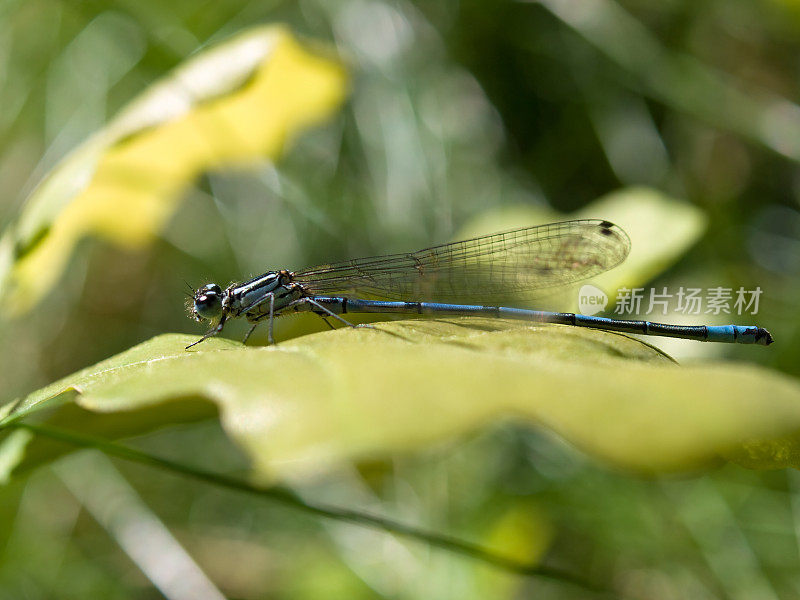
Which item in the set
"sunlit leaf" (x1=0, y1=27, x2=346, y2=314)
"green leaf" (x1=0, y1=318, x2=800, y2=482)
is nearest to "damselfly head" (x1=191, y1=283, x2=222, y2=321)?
"sunlit leaf" (x1=0, y1=27, x2=346, y2=314)

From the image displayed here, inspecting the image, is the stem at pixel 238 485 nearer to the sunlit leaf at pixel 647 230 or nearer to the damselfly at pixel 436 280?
the sunlit leaf at pixel 647 230

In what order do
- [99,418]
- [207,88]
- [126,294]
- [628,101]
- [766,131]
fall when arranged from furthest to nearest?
1. [126,294]
2. [628,101]
3. [766,131]
4. [207,88]
5. [99,418]

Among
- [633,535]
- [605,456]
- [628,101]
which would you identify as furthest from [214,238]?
[605,456]

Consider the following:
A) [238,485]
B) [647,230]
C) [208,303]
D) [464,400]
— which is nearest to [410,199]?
[208,303]

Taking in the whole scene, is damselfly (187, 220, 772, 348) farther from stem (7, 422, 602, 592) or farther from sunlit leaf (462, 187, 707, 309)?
stem (7, 422, 602, 592)

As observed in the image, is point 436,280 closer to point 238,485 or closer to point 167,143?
point 167,143

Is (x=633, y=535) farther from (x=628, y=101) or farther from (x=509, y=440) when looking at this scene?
(x=628, y=101)
